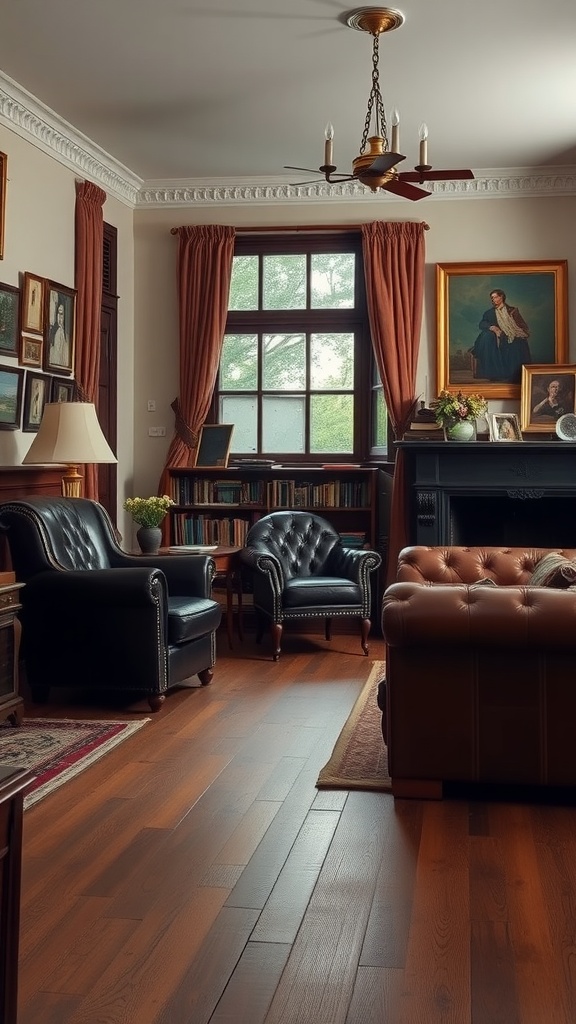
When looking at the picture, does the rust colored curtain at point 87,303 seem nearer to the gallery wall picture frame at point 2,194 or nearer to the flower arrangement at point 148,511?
the flower arrangement at point 148,511

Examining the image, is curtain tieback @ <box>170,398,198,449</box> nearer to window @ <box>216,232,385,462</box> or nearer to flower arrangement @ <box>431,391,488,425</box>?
window @ <box>216,232,385,462</box>

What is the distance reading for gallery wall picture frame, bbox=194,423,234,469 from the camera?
8031 millimetres

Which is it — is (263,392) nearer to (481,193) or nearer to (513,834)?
(481,193)

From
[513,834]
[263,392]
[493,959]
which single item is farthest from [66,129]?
[493,959]

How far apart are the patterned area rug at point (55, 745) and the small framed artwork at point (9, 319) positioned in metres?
2.20

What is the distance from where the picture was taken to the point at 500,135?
690cm

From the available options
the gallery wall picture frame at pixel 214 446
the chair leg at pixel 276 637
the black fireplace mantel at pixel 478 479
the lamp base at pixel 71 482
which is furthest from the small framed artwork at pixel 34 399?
the black fireplace mantel at pixel 478 479

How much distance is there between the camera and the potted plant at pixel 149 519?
22.2 ft

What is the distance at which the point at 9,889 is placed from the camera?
1738 millimetres

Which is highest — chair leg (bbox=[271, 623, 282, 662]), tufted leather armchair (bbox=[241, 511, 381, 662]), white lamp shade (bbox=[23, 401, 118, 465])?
white lamp shade (bbox=[23, 401, 118, 465])

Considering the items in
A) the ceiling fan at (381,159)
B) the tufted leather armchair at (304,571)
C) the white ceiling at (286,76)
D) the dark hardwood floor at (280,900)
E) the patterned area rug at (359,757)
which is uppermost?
the white ceiling at (286,76)

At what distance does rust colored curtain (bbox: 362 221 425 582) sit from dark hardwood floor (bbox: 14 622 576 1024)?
12.2 feet

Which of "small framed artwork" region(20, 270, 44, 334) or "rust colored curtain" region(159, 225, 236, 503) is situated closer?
"small framed artwork" region(20, 270, 44, 334)

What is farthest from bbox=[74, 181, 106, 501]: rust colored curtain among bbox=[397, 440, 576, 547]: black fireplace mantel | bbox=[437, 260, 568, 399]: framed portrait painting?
bbox=[437, 260, 568, 399]: framed portrait painting
